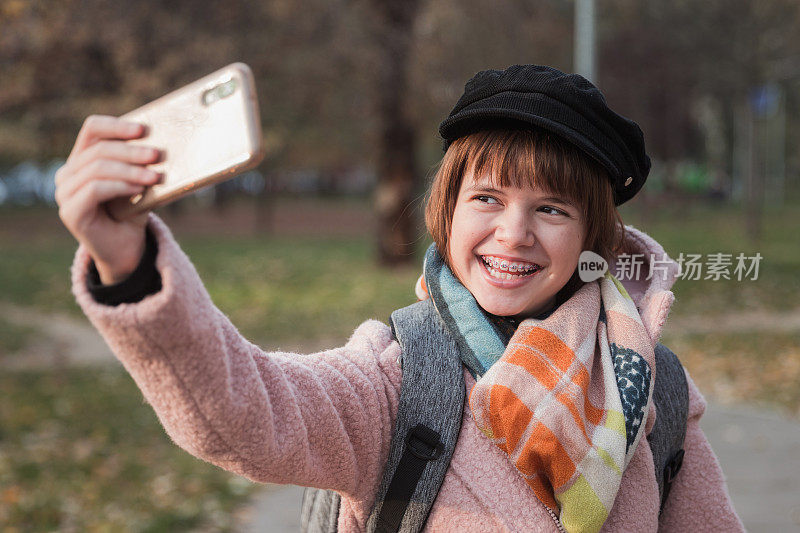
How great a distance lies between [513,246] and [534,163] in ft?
0.56

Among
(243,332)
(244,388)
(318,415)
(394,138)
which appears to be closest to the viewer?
(244,388)

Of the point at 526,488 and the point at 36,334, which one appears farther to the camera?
the point at 36,334

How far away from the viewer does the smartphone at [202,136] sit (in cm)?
108

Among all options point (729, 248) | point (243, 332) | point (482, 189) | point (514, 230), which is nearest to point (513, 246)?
point (514, 230)

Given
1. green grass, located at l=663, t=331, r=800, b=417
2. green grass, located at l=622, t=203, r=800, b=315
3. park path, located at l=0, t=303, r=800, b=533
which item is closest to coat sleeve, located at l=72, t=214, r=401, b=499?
green grass, located at l=622, t=203, r=800, b=315

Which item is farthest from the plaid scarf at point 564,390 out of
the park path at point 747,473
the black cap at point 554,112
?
the park path at point 747,473

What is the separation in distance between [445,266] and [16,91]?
8981mm

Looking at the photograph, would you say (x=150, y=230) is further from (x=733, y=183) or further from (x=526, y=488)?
(x=733, y=183)

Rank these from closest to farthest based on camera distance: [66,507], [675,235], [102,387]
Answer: [66,507], [102,387], [675,235]

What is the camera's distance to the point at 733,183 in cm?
3675

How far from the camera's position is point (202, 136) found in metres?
1.11

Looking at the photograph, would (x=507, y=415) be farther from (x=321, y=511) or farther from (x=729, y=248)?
(x=729, y=248)

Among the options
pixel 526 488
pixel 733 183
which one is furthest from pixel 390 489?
pixel 733 183

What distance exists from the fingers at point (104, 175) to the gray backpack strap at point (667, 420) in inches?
45.5
